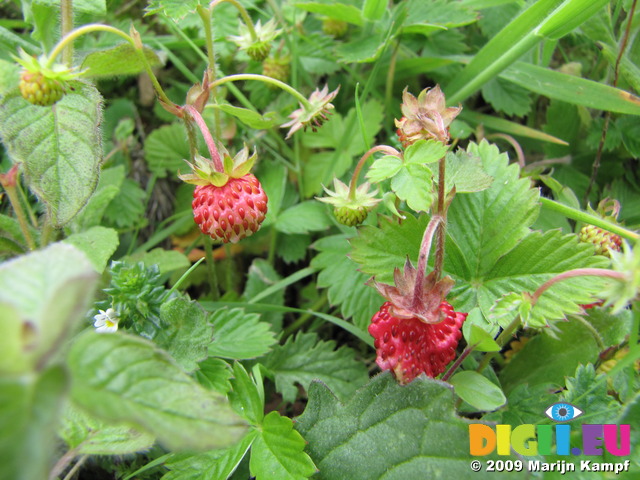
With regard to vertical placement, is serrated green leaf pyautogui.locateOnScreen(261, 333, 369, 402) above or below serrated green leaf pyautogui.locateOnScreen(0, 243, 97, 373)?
below

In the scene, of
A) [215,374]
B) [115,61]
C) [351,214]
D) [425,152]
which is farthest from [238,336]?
[115,61]

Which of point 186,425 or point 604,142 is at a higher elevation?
point 186,425

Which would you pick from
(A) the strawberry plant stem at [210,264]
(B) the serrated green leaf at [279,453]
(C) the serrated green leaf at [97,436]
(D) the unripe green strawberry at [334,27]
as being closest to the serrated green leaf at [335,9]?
(D) the unripe green strawberry at [334,27]

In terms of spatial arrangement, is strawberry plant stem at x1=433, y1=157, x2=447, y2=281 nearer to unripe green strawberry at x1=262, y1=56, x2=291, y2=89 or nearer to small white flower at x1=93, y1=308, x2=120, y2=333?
small white flower at x1=93, y1=308, x2=120, y2=333

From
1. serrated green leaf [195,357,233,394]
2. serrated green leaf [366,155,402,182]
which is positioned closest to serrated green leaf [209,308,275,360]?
serrated green leaf [195,357,233,394]

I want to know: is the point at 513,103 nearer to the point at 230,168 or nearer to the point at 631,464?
the point at 230,168

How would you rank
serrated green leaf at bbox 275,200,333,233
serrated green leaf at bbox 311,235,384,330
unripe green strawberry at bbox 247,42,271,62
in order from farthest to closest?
serrated green leaf at bbox 275,200,333,233
unripe green strawberry at bbox 247,42,271,62
serrated green leaf at bbox 311,235,384,330

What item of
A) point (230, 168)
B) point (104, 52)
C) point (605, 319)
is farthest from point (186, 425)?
point (605, 319)
